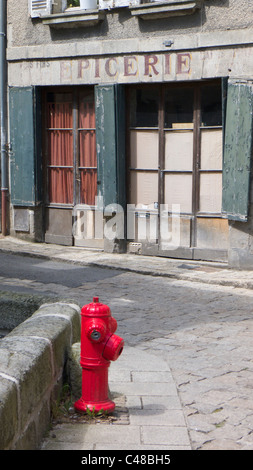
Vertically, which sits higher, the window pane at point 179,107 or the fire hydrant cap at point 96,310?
the window pane at point 179,107

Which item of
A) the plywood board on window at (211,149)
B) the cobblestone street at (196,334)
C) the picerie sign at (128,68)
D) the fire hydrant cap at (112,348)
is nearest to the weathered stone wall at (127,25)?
the picerie sign at (128,68)

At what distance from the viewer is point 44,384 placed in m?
3.81

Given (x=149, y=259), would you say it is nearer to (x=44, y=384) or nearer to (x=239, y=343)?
(x=239, y=343)

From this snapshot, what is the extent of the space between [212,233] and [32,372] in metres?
7.38

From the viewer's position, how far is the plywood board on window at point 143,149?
1121 centimetres

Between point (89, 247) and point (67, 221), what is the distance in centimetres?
62

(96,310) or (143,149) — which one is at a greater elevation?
(143,149)

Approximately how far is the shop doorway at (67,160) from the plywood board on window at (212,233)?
206cm

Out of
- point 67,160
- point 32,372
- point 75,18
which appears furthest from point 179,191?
point 32,372

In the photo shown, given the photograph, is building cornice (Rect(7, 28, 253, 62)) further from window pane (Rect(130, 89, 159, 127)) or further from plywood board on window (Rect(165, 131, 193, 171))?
plywood board on window (Rect(165, 131, 193, 171))

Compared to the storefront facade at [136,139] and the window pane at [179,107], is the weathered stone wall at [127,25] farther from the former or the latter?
the window pane at [179,107]

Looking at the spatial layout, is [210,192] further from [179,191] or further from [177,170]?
[177,170]

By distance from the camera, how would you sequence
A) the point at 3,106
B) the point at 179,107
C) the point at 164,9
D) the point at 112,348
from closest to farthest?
1. the point at 112,348
2. the point at 164,9
3. the point at 179,107
4. the point at 3,106

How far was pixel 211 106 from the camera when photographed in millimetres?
10484
